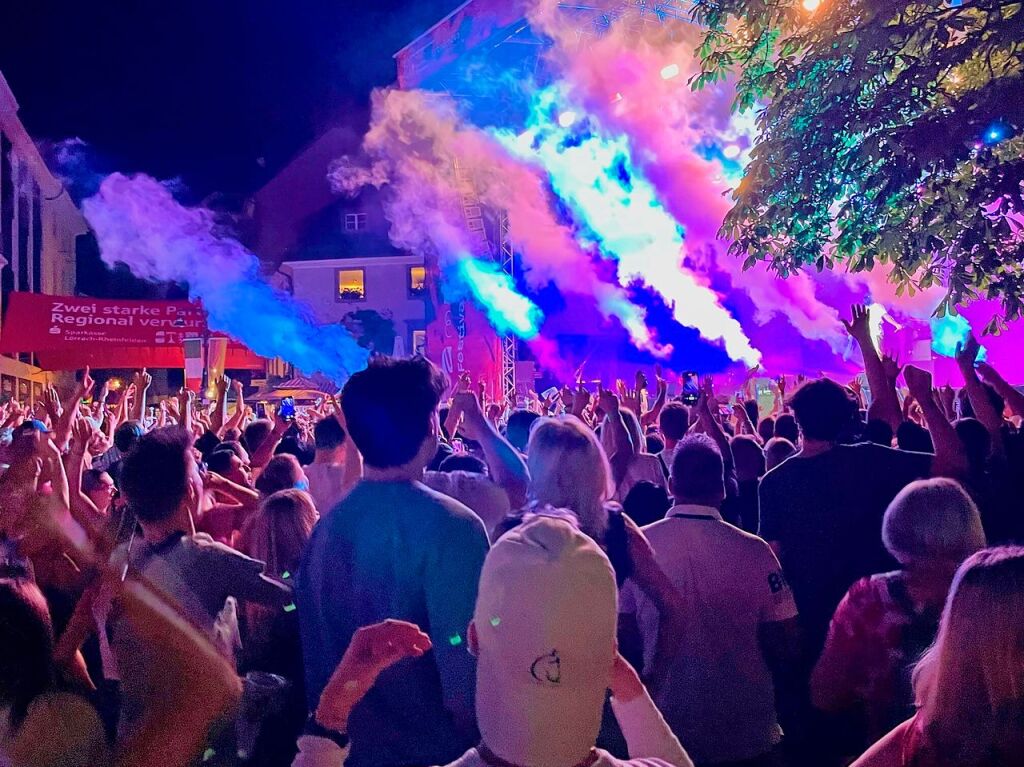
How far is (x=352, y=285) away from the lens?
34.9m

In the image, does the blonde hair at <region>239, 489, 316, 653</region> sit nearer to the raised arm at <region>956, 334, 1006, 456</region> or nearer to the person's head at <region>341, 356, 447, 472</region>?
the person's head at <region>341, 356, 447, 472</region>

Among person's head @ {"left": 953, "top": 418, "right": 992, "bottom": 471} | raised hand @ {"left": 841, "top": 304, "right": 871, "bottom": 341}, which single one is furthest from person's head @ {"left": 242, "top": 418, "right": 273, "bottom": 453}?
person's head @ {"left": 953, "top": 418, "right": 992, "bottom": 471}

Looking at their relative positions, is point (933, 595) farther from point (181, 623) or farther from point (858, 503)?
point (181, 623)

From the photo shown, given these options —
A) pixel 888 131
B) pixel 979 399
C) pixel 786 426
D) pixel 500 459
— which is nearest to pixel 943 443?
pixel 979 399

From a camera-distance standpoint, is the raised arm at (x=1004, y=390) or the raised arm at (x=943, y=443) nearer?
the raised arm at (x=943, y=443)

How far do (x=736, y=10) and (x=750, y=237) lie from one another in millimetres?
1858

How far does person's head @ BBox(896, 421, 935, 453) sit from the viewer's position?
530 centimetres

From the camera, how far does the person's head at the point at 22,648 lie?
2.25 m

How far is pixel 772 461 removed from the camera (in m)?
5.53

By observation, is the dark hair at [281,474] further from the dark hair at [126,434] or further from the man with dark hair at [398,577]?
the dark hair at [126,434]

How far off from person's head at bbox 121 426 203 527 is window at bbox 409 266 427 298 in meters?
31.3

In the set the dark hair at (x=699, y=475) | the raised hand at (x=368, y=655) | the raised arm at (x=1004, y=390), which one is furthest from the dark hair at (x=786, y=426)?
the raised hand at (x=368, y=655)

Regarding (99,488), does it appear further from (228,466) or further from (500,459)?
(500,459)

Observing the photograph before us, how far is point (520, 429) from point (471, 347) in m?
19.6
